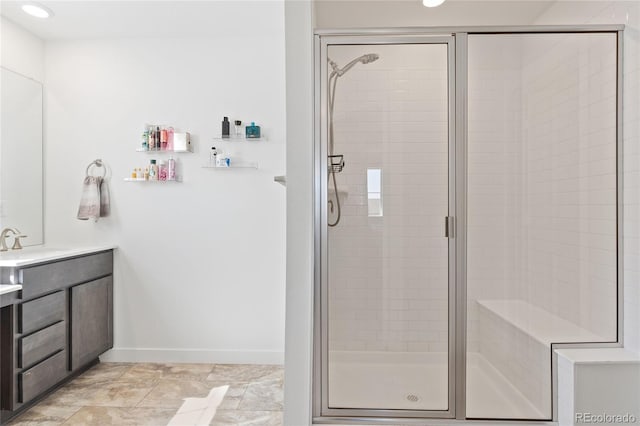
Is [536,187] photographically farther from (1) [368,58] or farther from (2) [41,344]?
→ (2) [41,344]

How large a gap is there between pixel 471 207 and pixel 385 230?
0.47 metres

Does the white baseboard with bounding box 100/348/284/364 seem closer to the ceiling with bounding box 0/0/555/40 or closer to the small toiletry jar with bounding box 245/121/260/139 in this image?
the small toiletry jar with bounding box 245/121/260/139

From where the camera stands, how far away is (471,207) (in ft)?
6.54

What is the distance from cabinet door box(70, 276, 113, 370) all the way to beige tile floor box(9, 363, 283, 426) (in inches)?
7.2

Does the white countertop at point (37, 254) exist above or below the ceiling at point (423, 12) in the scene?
below

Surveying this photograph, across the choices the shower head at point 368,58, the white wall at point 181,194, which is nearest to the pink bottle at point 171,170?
the white wall at point 181,194

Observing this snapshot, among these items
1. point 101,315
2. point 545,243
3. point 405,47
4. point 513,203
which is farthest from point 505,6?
point 101,315

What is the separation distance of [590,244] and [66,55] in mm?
3912

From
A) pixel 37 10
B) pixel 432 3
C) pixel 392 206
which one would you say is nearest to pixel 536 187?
pixel 392 206

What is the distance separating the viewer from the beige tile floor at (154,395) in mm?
2189

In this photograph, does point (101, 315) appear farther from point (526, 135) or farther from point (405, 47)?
point (526, 135)

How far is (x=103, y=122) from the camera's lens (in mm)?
3016

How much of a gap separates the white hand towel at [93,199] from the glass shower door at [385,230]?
76.8 inches

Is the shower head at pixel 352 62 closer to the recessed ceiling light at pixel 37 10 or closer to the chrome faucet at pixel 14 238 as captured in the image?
the recessed ceiling light at pixel 37 10
